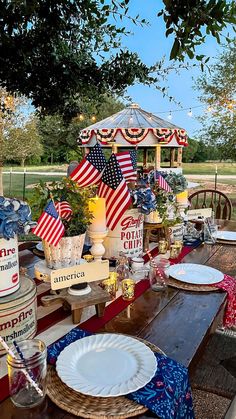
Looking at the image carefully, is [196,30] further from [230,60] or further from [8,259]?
[230,60]

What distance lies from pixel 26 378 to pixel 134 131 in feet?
21.8

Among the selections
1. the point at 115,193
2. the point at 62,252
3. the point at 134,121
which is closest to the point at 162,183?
the point at 115,193

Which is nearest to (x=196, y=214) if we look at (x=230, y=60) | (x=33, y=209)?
(x=33, y=209)

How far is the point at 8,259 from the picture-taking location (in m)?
0.94

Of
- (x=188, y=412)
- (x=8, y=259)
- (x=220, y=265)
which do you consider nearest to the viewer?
(x=188, y=412)

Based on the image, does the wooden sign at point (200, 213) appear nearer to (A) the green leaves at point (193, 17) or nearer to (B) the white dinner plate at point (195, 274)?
(B) the white dinner plate at point (195, 274)

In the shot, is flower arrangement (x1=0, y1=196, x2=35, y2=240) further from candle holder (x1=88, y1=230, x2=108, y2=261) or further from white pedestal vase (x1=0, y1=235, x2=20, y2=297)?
candle holder (x1=88, y1=230, x2=108, y2=261)

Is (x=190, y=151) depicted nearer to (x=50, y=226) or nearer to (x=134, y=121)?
(x=134, y=121)

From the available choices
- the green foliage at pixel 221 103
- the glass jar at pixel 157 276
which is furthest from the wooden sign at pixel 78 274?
the green foliage at pixel 221 103

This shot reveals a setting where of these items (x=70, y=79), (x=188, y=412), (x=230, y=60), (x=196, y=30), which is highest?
(x=230, y=60)

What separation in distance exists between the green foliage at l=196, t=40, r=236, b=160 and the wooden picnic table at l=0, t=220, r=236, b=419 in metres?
5.92

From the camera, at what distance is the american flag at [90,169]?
143 centimetres

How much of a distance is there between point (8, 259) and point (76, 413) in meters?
0.43

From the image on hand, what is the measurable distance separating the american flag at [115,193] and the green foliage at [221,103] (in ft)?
18.5
